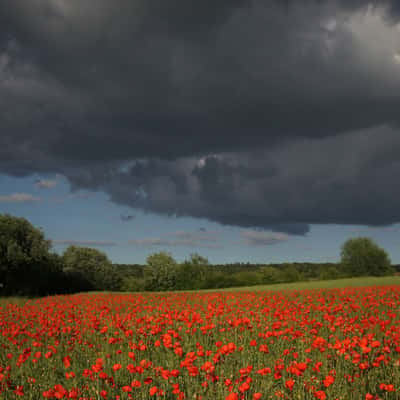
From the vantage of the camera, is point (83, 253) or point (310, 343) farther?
point (83, 253)

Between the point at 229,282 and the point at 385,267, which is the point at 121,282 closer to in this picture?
the point at 229,282

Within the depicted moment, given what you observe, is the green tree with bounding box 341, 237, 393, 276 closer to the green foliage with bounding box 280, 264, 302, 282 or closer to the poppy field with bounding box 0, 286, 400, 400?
the green foliage with bounding box 280, 264, 302, 282

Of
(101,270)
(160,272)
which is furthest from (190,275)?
(101,270)

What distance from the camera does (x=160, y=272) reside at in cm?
9231

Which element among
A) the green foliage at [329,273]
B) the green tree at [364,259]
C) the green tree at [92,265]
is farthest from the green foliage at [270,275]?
the green tree at [92,265]

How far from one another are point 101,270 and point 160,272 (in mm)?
13975

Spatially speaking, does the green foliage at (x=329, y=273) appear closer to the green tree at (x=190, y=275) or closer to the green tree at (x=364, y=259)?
the green tree at (x=364, y=259)

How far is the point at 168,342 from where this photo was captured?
794 centimetres

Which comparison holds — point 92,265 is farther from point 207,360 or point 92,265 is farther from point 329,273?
point 207,360

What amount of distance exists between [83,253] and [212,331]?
82.9 metres

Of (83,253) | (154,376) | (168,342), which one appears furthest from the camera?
(83,253)

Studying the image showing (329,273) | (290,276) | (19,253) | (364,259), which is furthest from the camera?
(329,273)

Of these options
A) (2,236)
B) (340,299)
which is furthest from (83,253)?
(340,299)

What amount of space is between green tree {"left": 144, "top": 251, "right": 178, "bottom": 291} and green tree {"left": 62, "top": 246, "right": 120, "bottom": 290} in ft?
Result: 27.9
